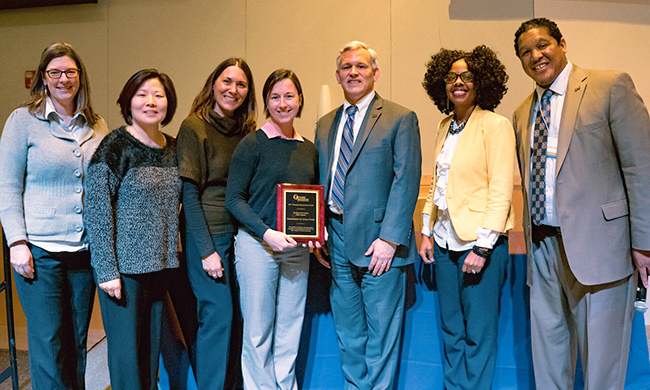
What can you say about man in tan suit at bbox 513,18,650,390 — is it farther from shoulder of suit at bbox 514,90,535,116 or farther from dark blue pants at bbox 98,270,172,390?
dark blue pants at bbox 98,270,172,390

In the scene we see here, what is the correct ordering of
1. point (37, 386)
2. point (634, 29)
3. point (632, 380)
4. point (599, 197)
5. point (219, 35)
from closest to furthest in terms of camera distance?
point (599, 197) < point (37, 386) < point (632, 380) < point (634, 29) < point (219, 35)

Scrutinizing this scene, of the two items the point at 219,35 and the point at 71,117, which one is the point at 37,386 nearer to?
the point at 71,117

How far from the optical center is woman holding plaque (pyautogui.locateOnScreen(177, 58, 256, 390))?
199 cm

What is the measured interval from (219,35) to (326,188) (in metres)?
3.70

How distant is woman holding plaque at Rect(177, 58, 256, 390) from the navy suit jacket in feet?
1.87

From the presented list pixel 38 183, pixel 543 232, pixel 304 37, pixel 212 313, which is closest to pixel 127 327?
pixel 212 313

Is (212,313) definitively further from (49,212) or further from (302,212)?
(49,212)

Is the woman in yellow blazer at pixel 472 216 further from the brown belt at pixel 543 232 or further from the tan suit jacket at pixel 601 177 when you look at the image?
the tan suit jacket at pixel 601 177

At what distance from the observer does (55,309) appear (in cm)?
193

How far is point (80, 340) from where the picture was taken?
203cm

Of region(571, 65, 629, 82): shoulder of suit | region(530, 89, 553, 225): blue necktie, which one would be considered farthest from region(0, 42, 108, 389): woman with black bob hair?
region(571, 65, 629, 82): shoulder of suit

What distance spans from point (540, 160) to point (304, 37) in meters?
3.68

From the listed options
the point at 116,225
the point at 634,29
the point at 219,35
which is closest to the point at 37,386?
the point at 116,225

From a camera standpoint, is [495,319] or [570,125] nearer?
[570,125]
